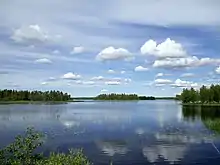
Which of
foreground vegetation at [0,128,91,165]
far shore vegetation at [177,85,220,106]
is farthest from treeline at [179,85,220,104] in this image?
foreground vegetation at [0,128,91,165]

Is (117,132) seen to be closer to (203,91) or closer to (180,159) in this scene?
(180,159)

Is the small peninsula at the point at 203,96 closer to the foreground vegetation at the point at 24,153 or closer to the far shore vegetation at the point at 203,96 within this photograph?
the far shore vegetation at the point at 203,96

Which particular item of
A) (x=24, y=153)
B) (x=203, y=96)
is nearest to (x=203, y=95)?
(x=203, y=96)

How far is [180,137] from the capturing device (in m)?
45.9

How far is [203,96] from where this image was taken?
155 meters

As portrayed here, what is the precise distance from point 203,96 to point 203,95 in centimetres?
59

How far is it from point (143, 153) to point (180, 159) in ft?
12.6

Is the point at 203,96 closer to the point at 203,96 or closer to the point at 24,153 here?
the point at 203,96

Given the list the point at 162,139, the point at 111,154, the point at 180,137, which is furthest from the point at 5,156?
the point at 180,137

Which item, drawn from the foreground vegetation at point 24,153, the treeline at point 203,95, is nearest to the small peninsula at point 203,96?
the treeline at point 203,95

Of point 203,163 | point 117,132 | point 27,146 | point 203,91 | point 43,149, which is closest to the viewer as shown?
point 27,146

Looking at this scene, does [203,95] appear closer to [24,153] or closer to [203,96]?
[203,96]

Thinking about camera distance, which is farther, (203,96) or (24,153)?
(203,96)

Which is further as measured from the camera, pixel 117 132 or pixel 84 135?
pixel 117 132
